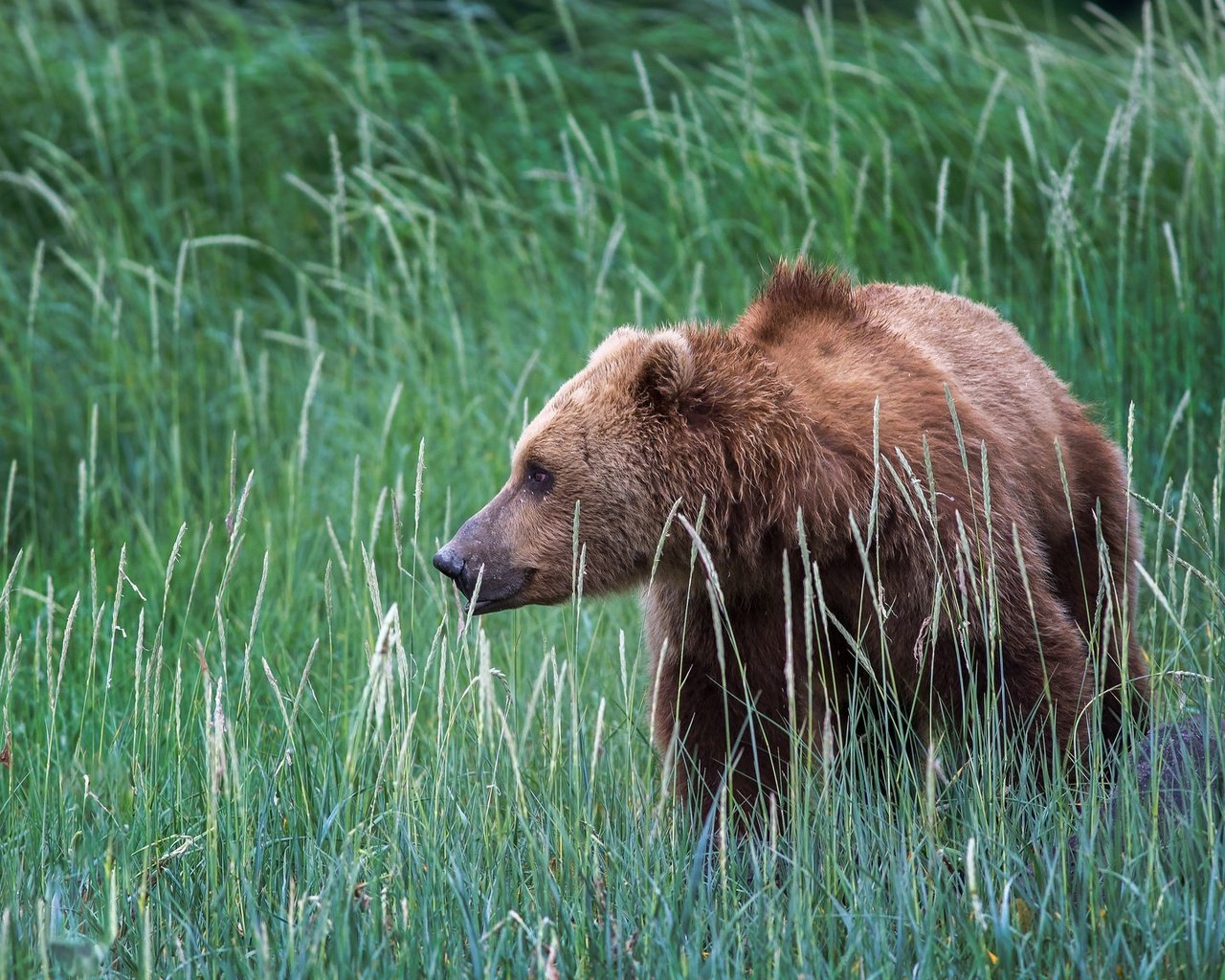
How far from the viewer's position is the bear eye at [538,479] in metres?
3.48

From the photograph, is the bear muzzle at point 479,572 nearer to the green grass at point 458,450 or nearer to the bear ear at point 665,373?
the green grass at point 458,450

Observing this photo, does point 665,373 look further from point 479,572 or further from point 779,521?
point 479,572

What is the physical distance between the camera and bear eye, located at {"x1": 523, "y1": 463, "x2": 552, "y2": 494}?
348 centimetres

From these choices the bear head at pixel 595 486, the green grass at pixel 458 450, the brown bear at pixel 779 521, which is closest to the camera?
the green grass at pixel 458 450

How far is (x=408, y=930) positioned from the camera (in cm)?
255

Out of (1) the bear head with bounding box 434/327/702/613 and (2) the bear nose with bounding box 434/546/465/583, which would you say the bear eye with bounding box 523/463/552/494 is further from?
(2) the bear nose with bounding box 434/546/465/583

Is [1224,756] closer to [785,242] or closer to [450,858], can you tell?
[450,858]

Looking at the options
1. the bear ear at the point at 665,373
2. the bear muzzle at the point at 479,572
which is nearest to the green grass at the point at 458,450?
the bear muzzle at the point at 479,572

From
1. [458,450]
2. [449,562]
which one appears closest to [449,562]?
[449,562]

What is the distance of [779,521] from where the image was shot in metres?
3.41

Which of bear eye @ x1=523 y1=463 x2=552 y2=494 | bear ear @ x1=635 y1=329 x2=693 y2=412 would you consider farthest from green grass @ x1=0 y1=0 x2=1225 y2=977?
bear ear @ x1=635 y1=329 x2=693 y2=412

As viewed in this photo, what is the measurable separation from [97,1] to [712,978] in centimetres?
748

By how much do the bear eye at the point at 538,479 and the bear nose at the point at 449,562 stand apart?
28cm

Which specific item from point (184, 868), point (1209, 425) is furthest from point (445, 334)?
point (184, 868)
